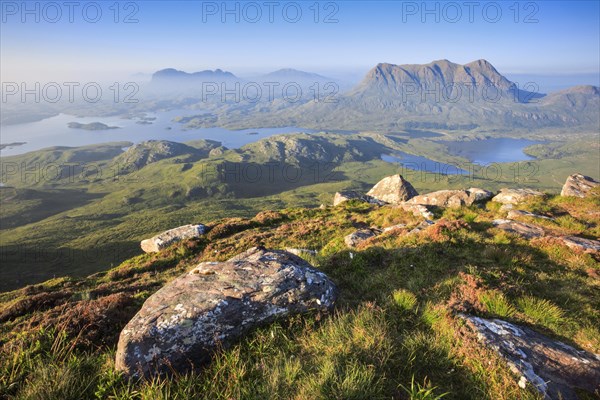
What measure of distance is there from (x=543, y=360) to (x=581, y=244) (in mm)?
9663

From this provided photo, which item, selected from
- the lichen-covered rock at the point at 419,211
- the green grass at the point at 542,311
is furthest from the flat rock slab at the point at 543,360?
the lichen-covered rock at the point at 419,211

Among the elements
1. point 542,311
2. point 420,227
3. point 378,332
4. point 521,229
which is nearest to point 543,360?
point 542,311

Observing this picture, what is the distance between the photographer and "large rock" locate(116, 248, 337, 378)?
655 cm

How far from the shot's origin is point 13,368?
19.5 feet

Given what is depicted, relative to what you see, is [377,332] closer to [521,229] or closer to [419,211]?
[521,229]

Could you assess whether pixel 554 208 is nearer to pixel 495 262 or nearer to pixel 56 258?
pixel 495 262

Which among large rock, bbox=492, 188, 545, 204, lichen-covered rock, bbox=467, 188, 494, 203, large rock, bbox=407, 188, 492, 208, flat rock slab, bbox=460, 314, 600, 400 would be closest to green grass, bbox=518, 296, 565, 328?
flat rock slab, bbox=460, 314, 600, 400

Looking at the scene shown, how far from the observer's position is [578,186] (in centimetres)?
3114

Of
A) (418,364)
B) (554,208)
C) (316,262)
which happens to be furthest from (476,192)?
(418,364)

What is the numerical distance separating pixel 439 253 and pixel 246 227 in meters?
21.2

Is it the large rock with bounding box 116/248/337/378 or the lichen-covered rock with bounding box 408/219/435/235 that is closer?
the large rock with bounding box 116/248/337/378

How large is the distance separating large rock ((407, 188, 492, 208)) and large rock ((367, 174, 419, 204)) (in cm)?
1178

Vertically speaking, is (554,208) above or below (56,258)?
above

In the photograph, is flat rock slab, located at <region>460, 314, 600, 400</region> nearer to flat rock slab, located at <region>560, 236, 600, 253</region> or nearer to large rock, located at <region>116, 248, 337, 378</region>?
large rock, located at <region>116, 248, 337, 378</region>
